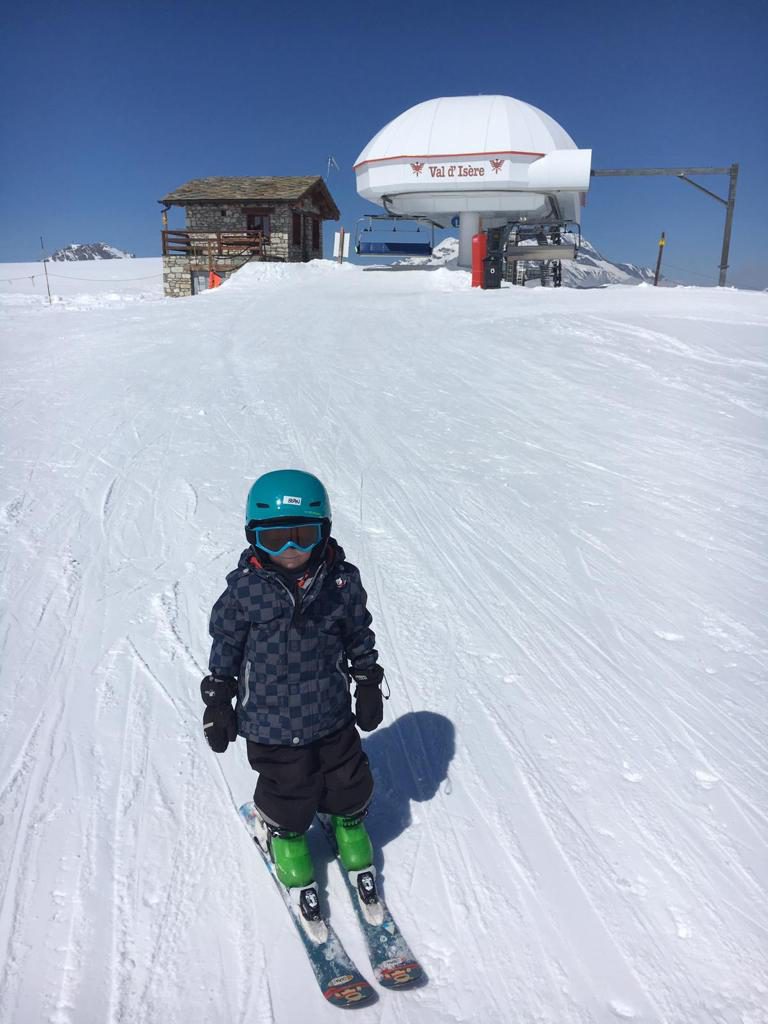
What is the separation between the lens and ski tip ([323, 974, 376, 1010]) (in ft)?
6.89

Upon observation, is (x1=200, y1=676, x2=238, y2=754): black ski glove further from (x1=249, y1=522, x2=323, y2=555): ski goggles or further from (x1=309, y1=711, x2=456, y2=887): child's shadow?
(x1=309, y1=711, x2=456, y2=887): child's shadow

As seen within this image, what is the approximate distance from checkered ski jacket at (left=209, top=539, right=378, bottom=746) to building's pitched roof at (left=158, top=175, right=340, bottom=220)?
29.5 meters

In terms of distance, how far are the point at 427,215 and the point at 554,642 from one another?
24.9 meters

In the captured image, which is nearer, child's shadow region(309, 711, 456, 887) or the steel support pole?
child's shadow region(309, 711, 456, 887)

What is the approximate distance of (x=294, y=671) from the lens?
242cm

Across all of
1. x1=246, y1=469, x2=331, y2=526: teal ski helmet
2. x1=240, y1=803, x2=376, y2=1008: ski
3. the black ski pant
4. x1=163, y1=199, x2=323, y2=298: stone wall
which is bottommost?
x1=240, y1=803, x2=376, y2=1008: ski

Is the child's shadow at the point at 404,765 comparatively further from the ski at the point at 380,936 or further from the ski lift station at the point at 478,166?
the ski lift station at the point at 478,166

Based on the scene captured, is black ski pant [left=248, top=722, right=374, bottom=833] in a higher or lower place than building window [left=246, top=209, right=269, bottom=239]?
lower

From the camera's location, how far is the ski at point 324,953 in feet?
6.93

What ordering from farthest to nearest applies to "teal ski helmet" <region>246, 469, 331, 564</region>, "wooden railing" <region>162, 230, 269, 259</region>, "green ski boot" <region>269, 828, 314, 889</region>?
"wooden railing" <region>162, 230, 269, 259</region>
"green ski boot" <region>269, 828, 314, 889</region>
"teal ski helmet" <region>246, 469, 331, 564</region>

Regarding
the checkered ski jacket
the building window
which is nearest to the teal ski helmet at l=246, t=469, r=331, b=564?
the checkered ski jacket

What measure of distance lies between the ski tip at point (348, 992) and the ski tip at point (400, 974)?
5 centimetres

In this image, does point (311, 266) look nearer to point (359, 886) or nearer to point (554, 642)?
point (554, 642)

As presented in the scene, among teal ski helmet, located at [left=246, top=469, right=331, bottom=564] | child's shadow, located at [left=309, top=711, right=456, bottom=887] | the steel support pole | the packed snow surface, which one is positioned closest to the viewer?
the packed snow surface
